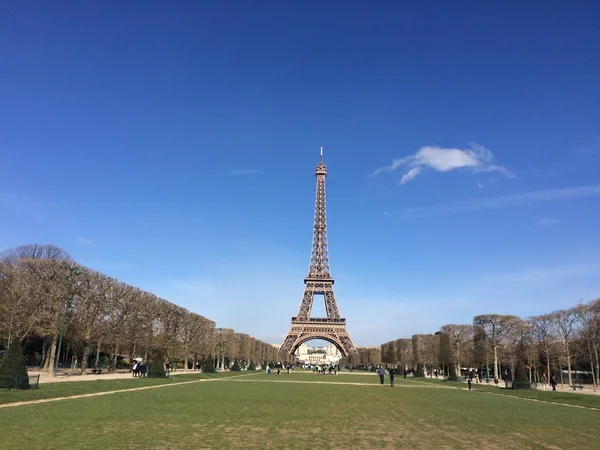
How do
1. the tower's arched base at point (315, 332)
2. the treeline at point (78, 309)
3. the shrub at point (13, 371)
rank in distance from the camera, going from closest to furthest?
1. the shrub at point (13, 371)
2. the treeline at point (78, 309)
3. the tower's arched base at point (315, 332)

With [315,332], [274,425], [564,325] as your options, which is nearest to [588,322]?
[564,325]

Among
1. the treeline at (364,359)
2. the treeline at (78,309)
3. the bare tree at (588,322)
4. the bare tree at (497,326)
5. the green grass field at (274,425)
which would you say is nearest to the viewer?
the green grass field at (274,425)

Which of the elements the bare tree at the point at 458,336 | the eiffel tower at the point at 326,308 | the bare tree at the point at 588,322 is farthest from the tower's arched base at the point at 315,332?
the bare tree at the point at 588,322

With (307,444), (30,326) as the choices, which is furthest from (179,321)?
(307,444)

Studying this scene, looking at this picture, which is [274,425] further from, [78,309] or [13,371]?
[78,309]

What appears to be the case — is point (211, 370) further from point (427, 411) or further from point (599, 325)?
point (599, 325)

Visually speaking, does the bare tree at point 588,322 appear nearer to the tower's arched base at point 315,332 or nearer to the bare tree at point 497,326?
the bare tree at point 497,326

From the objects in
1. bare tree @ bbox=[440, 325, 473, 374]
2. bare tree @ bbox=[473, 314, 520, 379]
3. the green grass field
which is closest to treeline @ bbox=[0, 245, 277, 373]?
the green grass field

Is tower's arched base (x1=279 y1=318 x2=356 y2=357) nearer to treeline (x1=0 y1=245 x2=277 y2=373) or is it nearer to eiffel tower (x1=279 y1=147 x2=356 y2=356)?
eiffel tower (x1=279 y1=147 x2=356 y2=356)
